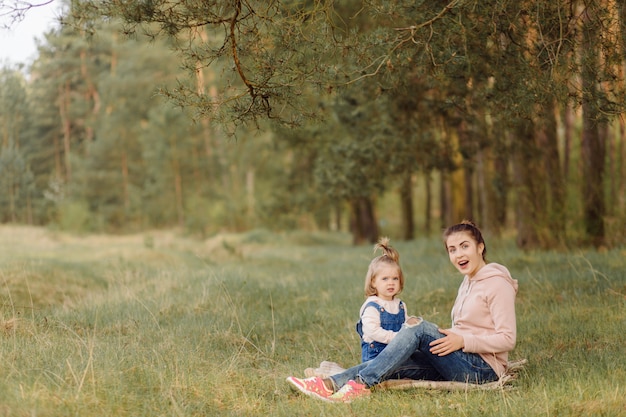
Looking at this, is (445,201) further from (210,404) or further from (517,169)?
(210,404)

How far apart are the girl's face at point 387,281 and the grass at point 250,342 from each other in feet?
2.51

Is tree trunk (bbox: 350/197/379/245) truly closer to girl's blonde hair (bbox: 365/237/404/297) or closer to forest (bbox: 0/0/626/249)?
forest (bbox: 0/0/626/249)

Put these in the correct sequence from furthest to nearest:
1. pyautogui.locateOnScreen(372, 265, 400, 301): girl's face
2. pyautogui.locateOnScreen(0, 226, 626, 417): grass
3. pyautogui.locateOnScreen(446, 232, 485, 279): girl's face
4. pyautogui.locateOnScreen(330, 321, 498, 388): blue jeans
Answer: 1. pyautogui.locateOnScreen(372, 265, 400, 301): girl's face
2. pyautogui.locateOnScreen(446, 232, 485, 279): girl's face
3. pyautogui.locateOnScreen(330, 321, 498, 388): blue jeans
4. pyautogui.locateOnScreen(0, 226, 626, 417): grass

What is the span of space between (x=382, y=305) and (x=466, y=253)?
0.75 metres

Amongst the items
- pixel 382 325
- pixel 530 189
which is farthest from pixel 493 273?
pixel 530 189

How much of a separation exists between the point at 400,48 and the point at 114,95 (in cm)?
3337

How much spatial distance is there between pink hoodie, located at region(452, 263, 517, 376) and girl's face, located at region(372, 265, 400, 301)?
0.50 meters

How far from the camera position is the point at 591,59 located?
5.74 m

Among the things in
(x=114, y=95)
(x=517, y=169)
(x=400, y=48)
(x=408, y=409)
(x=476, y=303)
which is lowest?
(x=408, y=409)

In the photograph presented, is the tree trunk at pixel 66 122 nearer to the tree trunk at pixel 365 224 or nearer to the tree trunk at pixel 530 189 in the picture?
the tree trunk at pixel 365 224

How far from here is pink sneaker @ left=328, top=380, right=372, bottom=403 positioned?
14.6 ft

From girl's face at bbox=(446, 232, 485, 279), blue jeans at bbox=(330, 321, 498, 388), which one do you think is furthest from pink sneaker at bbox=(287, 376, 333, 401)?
girl's face at bbox=(446, 232, 485, 279)

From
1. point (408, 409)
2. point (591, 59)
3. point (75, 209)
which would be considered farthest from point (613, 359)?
point (75, 209)

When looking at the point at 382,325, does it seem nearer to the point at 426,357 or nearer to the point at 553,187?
the point at 426,357
